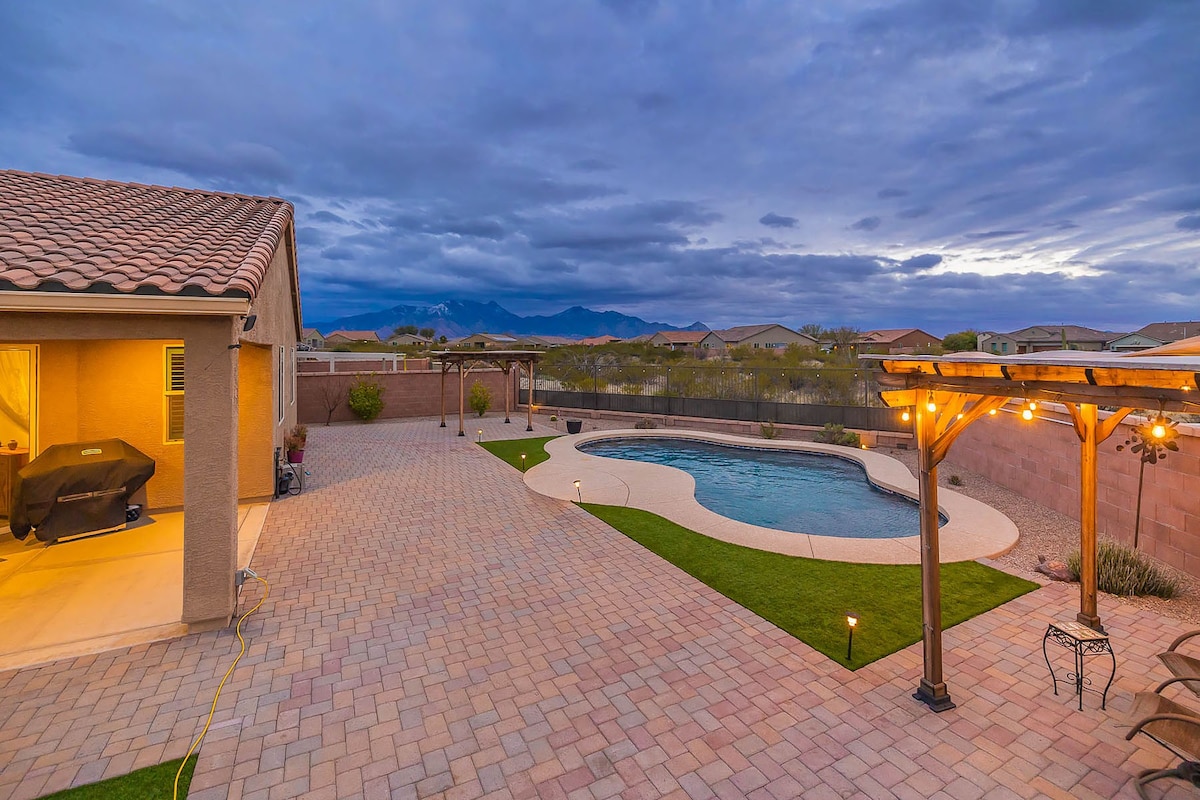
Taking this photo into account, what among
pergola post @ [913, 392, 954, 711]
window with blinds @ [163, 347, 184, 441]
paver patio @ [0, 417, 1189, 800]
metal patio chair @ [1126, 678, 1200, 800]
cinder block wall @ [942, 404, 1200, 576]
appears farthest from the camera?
window with blinds @ [163, 347, 184, 441]

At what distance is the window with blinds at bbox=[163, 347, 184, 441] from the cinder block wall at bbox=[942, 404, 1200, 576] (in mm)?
14191

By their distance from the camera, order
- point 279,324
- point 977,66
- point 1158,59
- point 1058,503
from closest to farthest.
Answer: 1. point 1058,503
2. point 279,324
3. point 1158,59
4. point 977,66

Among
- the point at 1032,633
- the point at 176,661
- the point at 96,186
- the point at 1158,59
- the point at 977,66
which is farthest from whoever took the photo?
the point at 977,66

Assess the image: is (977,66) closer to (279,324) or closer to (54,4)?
(279,324)

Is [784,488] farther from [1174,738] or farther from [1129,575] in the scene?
[1174,738]

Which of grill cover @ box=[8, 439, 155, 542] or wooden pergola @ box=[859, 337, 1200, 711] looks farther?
grill cover @ box=[8, 439, 155, 542]

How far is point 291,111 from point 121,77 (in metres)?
7.06

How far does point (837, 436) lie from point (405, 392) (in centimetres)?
1646

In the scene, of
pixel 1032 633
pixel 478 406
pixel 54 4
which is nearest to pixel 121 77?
pixel 54 4

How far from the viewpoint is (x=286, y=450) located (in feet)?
35.2

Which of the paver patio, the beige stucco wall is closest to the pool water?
the paver patio

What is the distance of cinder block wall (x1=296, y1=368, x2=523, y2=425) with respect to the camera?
1852 centimetres

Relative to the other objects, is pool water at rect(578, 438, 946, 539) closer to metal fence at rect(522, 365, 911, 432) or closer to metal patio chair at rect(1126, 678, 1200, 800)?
metal fence at rect(522, 365, 911, 432)

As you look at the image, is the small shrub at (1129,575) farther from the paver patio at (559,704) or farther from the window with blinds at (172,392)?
the window with blinds at (172,392)
